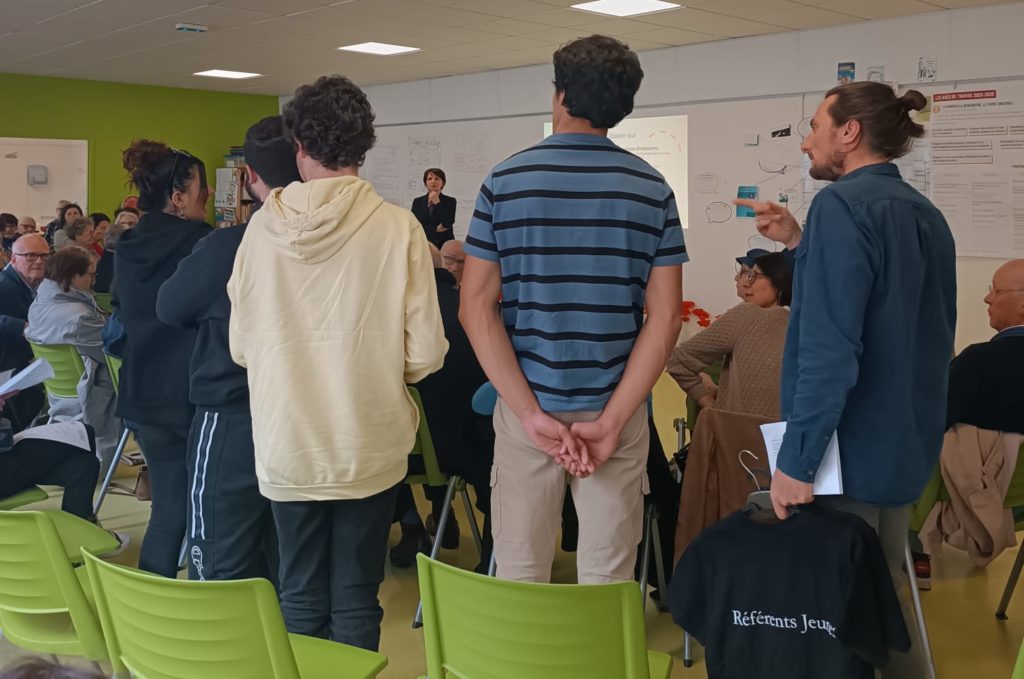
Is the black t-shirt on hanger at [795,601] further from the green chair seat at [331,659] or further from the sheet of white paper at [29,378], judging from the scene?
the sheet of white paper at [29,378]

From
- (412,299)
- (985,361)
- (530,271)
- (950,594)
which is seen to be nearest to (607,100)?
(530,271)

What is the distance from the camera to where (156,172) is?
9.78 feet

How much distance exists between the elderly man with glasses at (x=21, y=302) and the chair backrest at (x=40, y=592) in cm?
300

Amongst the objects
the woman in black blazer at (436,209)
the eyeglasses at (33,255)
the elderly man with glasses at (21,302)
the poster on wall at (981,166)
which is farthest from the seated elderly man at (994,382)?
the woman in black blazer at (436,209)

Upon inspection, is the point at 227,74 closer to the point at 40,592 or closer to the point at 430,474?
the point at 430,474

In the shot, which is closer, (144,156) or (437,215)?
(144,156)

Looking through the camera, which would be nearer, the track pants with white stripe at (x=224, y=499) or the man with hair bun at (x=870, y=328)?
the man with hair bun at (x=870, y=328)

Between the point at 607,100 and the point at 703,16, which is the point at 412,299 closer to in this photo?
the point at 607,100

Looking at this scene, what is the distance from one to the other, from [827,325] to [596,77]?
0.69 metres

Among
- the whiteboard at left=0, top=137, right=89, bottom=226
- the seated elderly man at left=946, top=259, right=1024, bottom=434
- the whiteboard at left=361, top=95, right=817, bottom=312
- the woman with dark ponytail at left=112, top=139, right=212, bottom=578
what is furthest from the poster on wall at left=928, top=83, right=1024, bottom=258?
the whiteboard at left=0, top=137, right=89, bottom=226

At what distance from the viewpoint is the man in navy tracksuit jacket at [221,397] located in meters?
2.39

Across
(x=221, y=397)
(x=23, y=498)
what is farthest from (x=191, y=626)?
(x=23, y=498)

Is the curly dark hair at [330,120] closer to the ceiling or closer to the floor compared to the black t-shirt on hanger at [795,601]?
closer to the ceiling

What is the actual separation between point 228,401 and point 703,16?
5.88 metres
